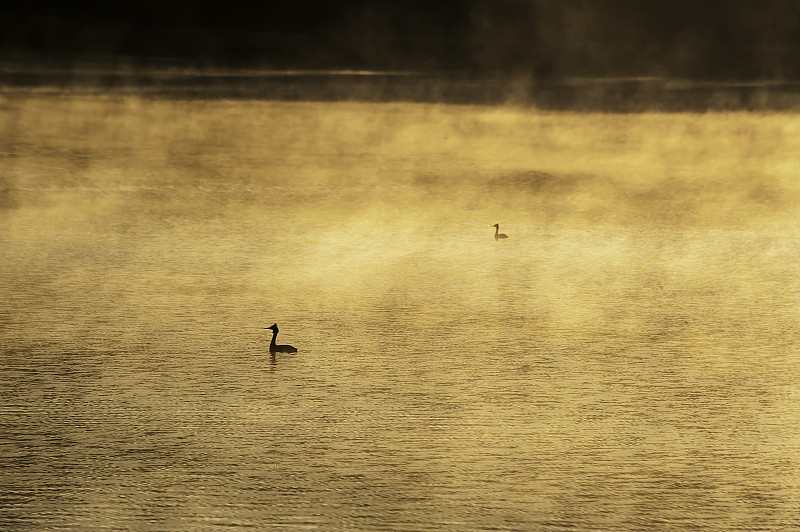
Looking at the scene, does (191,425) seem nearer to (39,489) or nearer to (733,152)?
(39,489)

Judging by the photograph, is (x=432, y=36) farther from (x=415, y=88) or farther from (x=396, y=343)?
(x=396, y=343)

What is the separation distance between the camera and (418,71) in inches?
1090

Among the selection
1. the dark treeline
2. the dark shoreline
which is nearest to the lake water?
the dark shoreline

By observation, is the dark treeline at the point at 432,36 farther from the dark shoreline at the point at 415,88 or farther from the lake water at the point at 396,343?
the lake water at the point at 396,343

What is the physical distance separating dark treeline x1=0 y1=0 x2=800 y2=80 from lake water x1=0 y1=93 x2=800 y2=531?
13216 mm

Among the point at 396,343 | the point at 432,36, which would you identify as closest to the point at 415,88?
the point at 432,36

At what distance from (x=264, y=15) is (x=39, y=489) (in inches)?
1121

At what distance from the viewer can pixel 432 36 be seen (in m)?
32.1

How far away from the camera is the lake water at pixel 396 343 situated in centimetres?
595

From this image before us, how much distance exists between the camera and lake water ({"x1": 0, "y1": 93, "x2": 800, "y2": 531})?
595cm

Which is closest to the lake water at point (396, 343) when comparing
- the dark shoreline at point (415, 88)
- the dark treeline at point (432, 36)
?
the dark shoreline at point (415, 88)

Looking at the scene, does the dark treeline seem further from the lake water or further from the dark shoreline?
the lake water

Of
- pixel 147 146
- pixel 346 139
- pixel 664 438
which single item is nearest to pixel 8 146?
pixel 147 146

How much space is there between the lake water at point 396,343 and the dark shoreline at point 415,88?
260 inches
